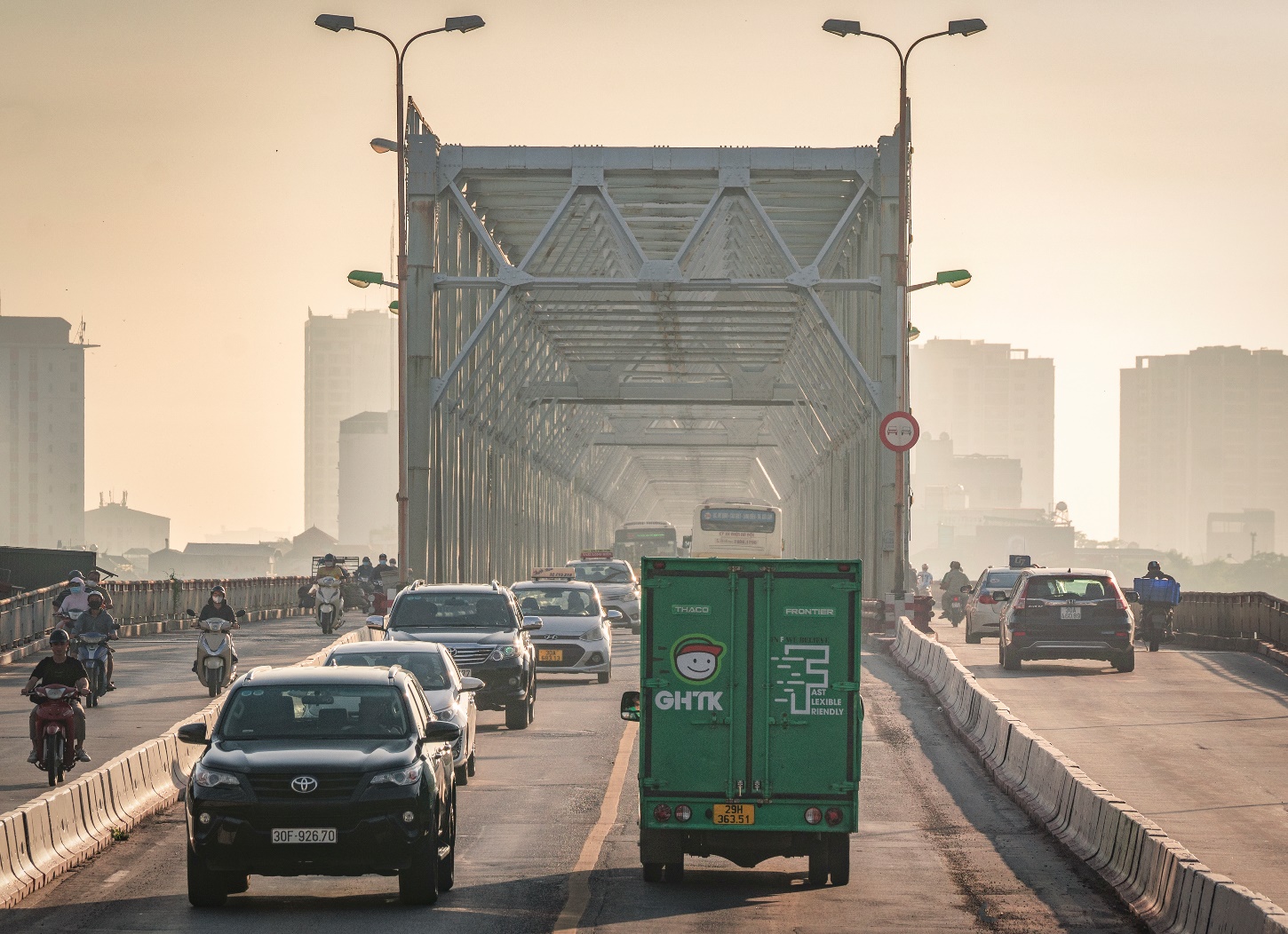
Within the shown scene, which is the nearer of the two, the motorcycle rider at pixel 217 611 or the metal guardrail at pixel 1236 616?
the motorcycle rider at pixel 217 611

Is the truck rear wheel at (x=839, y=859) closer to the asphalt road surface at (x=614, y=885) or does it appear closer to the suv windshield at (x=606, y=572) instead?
the asphalt road surface at (x=614, y=885)

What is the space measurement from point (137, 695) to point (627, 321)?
127ft

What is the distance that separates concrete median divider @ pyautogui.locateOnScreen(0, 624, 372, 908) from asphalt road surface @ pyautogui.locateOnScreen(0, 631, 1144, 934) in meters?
0.15

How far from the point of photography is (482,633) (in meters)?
22.2

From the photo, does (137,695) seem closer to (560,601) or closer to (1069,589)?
(560,601)

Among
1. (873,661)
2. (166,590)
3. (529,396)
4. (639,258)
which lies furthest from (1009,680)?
(529,396)

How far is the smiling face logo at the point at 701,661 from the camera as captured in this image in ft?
38.7

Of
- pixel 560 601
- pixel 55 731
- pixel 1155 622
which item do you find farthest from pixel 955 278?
pixel 55 731

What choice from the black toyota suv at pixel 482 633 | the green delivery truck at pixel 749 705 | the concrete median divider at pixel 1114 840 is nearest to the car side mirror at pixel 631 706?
the green delivery truck at pixel 749 705

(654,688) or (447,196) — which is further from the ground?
(447,196)

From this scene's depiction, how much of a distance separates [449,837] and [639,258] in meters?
30.0

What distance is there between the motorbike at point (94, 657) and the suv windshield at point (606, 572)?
68.6 ft

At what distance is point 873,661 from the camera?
3381 centimetres

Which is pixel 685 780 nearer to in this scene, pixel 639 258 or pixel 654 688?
pixel 654 688
